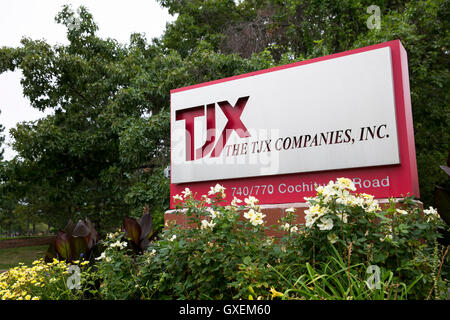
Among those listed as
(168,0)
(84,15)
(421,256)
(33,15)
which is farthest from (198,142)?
(168,0)

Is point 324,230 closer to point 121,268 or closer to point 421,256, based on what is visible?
point 421,256

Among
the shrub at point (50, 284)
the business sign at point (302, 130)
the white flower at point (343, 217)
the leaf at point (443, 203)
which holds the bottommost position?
the shrub at point (50, 284)

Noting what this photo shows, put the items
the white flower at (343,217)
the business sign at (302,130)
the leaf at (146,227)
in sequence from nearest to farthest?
the white flower at (343,217)
the business sign at (302,130)
the leaf at (146,227)

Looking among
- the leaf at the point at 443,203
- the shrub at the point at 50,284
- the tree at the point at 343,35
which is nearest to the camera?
the leaf at the point at 443,203

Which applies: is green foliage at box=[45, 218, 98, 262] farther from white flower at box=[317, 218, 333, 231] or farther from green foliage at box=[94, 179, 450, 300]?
white flower at box=[317, 218, 333, 231]

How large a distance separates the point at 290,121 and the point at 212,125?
29.6 inches

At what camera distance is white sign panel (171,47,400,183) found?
2.61 m

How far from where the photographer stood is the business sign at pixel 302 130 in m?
2.56

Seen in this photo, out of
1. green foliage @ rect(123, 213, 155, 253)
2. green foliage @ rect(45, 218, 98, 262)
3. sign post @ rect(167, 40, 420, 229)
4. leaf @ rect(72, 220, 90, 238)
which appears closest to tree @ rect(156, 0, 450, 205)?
sign post @ rect(167, 40, 420, 229)

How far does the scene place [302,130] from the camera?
2.84 m

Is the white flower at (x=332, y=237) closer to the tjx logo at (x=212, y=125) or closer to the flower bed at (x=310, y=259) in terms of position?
the flower bed at (x=310, y=259)

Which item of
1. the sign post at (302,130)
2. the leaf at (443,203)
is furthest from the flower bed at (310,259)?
the sign post at (302,130)

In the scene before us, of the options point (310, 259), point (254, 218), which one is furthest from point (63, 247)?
point (310, 259)

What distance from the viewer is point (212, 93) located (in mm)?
3316
